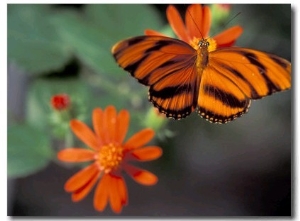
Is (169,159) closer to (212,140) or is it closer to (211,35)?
(212,140)

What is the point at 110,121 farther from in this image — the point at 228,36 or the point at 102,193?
the point at 228,36

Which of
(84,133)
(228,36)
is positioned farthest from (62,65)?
(228,36)

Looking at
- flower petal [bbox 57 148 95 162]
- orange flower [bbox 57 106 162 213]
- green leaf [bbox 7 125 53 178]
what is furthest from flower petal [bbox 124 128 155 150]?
green leaf [bbox 7 125 53 178]

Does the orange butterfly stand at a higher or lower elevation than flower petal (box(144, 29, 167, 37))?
lower

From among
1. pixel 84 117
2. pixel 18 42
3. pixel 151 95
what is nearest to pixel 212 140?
pixel 151 95

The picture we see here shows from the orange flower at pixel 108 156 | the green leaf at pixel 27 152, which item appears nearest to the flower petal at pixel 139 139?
the orange flower at pixel 108 156

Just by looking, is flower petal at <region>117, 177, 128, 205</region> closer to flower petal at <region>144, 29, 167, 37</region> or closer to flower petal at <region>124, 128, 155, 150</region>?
flower petal at <region>124, 128, 155, 150</region>
